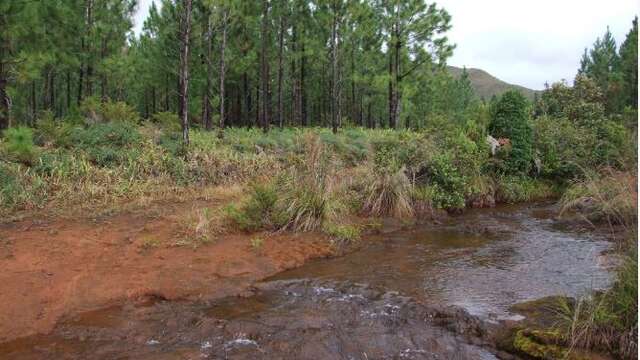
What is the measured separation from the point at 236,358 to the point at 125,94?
114 ft

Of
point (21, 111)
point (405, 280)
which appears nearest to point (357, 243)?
point (405, 280)

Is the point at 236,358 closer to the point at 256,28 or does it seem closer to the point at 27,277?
the point at 27,277

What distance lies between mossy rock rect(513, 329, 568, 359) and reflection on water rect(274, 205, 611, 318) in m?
0.91

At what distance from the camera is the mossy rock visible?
4883mm

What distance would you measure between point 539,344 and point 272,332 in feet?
8.71

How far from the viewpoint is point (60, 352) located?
5.27m

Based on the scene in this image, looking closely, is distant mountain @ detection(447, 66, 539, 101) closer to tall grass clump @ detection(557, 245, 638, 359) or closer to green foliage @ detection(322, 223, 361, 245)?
green foliage @ detection(322, 223, 361, 245)

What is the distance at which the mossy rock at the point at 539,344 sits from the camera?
4883 mm

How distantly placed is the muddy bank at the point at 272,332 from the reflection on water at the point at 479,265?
0.81m

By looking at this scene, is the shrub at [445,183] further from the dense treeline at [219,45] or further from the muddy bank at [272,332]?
the muddy bank at [272,332]

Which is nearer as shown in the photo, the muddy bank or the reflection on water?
the muddy bank

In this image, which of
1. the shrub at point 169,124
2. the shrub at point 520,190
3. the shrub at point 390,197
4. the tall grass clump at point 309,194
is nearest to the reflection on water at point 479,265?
the shrub at point 390,197

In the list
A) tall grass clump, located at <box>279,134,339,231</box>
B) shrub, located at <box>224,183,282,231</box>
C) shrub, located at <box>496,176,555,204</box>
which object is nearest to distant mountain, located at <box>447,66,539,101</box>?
shrub, located at <box>496,176,555,204</box>

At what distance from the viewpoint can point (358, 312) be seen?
6.20m
